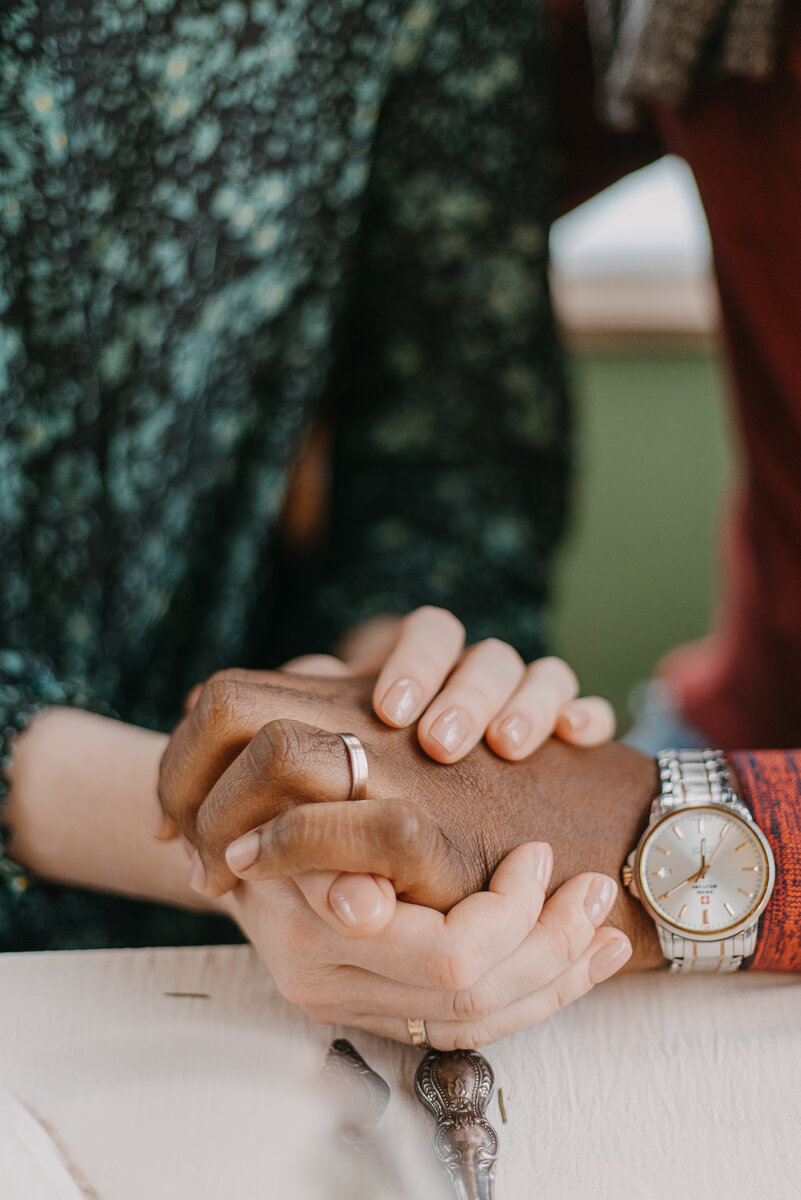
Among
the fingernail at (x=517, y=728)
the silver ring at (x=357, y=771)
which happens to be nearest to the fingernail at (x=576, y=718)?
the fingernail at (x=517, y=728)

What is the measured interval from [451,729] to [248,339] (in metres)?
0.39

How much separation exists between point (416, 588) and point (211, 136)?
359mm

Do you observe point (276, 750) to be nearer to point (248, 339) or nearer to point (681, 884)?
point (681, 884)

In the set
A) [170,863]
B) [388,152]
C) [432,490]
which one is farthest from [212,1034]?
[388,152]

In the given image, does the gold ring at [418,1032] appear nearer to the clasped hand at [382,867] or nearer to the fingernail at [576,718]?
the clasped hand at [382,867]

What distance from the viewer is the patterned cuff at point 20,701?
1.75ft

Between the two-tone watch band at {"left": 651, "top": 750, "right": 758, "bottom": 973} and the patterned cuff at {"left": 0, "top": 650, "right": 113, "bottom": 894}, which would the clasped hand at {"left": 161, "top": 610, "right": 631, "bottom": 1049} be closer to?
the two-tone watch band at {"left": 651, "top": 750, "right": 758, "bottom": 973}

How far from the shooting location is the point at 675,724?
95cm

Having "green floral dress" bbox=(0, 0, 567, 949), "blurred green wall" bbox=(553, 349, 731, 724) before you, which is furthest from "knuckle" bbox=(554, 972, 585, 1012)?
"blurred green wall" bbox=(553, 349, 731, 724)

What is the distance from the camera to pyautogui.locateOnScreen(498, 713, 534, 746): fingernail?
0.47 metres

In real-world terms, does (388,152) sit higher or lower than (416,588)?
higher

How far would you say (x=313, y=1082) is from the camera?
1.28 feet

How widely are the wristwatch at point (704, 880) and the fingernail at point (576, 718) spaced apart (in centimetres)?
7

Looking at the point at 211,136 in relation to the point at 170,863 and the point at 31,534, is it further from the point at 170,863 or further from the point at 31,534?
the point at 170,863
